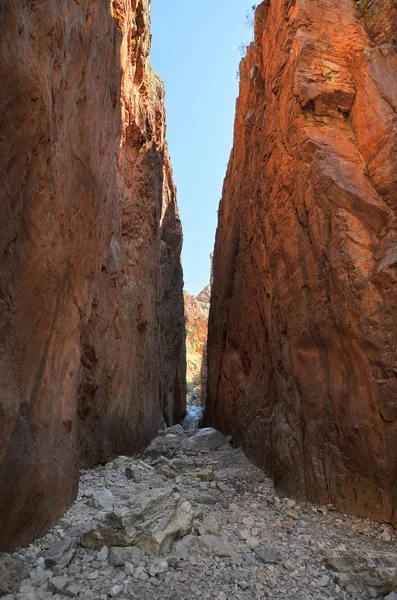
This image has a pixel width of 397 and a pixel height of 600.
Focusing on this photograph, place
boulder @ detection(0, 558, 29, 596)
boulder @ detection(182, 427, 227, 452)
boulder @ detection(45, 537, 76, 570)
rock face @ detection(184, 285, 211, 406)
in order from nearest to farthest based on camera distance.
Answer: boulder @ detection(0, 558, 29, 596) → boulder @ detection(45, 537, 76, 570) → boulder @ detection(182, 427, 227, 452) → rock face @ detection(184, 285, 211, 406)

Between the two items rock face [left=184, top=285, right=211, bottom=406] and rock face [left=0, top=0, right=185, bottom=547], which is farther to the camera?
rock face [left=184, top=285, right=211, bottom=406]

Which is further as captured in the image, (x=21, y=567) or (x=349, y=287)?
(x=349, y=287)

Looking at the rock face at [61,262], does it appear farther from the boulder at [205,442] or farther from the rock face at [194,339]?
the rock face at [194,339]

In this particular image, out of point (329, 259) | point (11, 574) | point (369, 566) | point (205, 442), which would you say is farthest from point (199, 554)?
point (205, 442)

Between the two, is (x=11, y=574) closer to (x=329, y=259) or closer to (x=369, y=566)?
(x=369, y=566)

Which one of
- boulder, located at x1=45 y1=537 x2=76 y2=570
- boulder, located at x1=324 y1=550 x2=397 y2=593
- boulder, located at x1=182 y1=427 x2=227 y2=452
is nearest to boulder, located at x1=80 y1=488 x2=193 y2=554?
boulder, located at x1=45 y1=537 x2=76 y2=570

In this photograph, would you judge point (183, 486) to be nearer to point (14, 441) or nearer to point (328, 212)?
point (14, 441)

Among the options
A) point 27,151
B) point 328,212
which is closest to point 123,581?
point 27,151

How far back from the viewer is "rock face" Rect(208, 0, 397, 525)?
6430 mm

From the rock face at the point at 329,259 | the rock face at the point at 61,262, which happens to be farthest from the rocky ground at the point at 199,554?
the rock face at the point at 329,259

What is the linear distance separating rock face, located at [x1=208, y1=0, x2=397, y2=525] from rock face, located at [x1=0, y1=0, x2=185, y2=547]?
409 cm

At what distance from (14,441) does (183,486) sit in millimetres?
4404

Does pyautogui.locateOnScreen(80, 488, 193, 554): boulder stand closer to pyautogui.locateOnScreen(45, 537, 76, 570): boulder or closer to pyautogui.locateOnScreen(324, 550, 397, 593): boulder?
pyautogui.locateOnScreen(45, 537, 76, 570): boulder

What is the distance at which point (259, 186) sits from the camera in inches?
463
